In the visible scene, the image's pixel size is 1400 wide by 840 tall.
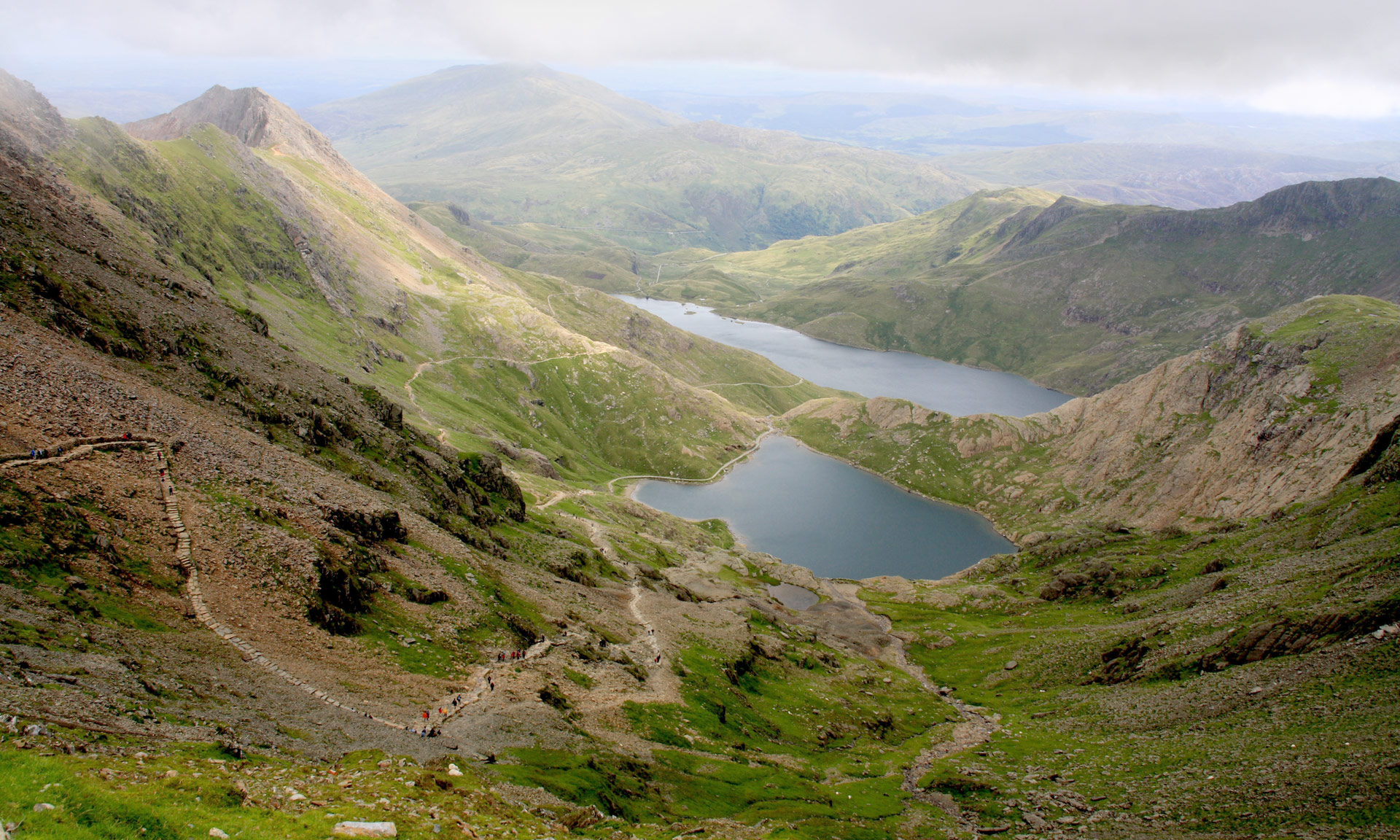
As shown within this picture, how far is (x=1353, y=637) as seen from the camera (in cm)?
5425

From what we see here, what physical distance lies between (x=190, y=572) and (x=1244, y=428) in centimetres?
18967

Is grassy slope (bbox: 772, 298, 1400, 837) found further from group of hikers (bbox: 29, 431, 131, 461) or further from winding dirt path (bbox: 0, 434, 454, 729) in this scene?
group of hikers (bbox: 29, 431, 131, 461)

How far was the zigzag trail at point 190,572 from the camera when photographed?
41781mm

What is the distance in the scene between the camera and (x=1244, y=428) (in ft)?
507

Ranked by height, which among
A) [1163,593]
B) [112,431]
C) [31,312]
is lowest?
[1163,593]

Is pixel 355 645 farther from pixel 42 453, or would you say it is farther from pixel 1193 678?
pixel 1193 678

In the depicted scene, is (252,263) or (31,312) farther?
(252,263)

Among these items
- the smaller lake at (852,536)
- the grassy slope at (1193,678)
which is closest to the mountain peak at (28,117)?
the smaller lake at (852,536)

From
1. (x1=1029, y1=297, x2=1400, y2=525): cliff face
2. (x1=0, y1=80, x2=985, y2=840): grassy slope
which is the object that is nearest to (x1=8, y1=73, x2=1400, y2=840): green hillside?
(x1=0, y1=80, x2=985, y2=840): grassy slope

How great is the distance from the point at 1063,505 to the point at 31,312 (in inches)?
7898

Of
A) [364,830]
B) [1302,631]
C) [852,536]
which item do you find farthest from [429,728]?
[852,536]

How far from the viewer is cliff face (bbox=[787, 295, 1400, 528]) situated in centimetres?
13175

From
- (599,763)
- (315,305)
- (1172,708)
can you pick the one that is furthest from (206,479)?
(315,305)

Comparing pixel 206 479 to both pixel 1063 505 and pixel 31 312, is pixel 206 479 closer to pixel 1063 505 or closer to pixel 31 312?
pixel 31 312
